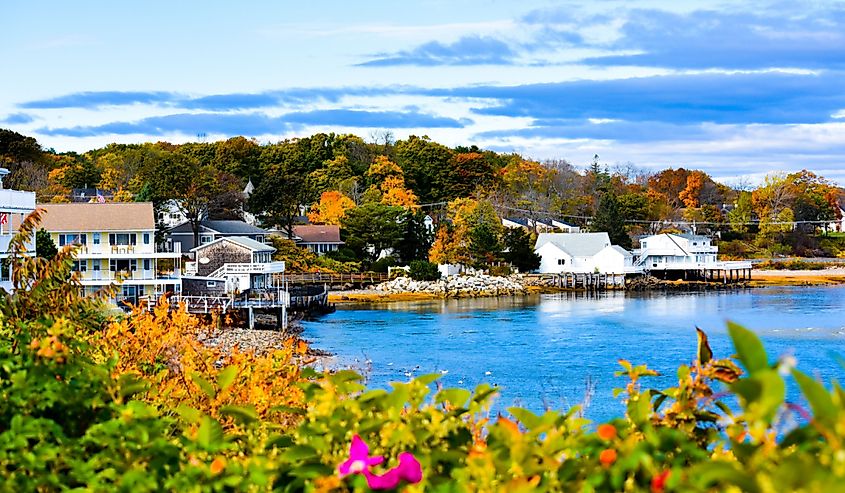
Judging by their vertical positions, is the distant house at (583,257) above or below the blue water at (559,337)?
above

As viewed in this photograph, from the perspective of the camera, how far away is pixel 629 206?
9769cm

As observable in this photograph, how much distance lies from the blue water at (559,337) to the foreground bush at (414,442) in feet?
46.3

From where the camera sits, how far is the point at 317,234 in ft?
235

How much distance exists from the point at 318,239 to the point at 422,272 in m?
8.88

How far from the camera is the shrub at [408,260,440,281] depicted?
6603 cm

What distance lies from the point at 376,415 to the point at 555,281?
66462 millimetres

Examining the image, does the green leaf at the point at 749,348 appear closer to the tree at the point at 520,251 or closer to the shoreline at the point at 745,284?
the shoreline at the point at 745,284

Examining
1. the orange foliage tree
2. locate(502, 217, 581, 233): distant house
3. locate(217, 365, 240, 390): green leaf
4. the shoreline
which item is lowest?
the shoreline

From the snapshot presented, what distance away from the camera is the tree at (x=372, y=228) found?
230ft

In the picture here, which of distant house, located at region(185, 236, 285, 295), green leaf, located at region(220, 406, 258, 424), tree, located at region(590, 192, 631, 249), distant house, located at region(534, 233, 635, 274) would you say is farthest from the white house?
green leaf, located at region(220, 406, 258, 424)

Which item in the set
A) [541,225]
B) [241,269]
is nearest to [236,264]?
[241,269]

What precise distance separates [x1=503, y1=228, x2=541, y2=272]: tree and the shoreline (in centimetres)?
523

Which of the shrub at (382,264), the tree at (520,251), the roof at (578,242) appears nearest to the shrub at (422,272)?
the shrub at (382,264)

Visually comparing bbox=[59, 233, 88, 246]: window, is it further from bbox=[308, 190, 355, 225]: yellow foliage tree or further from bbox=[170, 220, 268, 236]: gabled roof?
bbox=[308, 190, 355, 225]: yellow foliage tree
